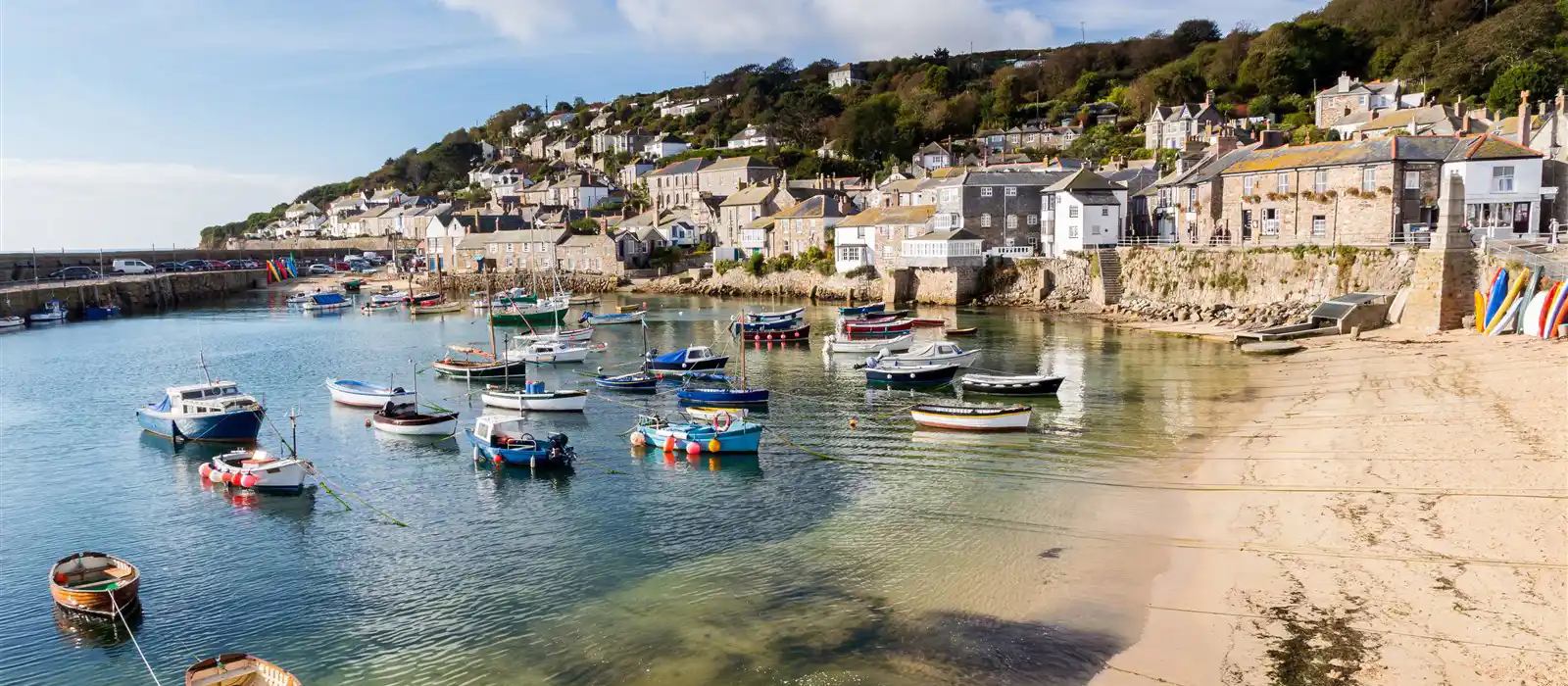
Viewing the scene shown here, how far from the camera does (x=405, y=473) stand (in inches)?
1100

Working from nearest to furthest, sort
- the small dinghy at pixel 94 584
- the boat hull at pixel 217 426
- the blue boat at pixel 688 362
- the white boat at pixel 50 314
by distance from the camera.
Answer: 1. the small dinghy at pixel 94 584
2. the boat hull at pixel 217 426
3. the blue boat at pixel 688 362
4. the white boat at pixel 50 314

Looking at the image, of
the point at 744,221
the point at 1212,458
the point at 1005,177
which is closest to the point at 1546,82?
the point at 1005,177

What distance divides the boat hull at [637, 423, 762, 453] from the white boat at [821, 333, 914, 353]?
1787cm

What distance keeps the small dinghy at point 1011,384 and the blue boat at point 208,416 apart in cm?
2500

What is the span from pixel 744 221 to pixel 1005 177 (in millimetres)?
30030

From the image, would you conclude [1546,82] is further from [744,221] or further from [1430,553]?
[1430,553]

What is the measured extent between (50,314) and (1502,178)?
318 ft

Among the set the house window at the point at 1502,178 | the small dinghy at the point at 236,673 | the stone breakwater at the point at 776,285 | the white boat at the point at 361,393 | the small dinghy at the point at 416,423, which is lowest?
the small dinghy at the point at 236,673

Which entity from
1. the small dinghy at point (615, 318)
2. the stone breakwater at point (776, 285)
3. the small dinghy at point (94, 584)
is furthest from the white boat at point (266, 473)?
the stone breakwater at point (776, 285)

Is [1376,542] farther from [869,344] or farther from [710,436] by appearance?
[869,344]

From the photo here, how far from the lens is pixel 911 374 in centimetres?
3847

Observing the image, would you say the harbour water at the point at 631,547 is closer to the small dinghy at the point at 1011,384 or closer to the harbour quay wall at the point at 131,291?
the small dinghy at the point at 1011,384

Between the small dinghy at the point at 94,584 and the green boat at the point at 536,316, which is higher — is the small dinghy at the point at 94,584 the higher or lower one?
the lower one

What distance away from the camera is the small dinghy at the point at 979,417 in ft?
97.9
